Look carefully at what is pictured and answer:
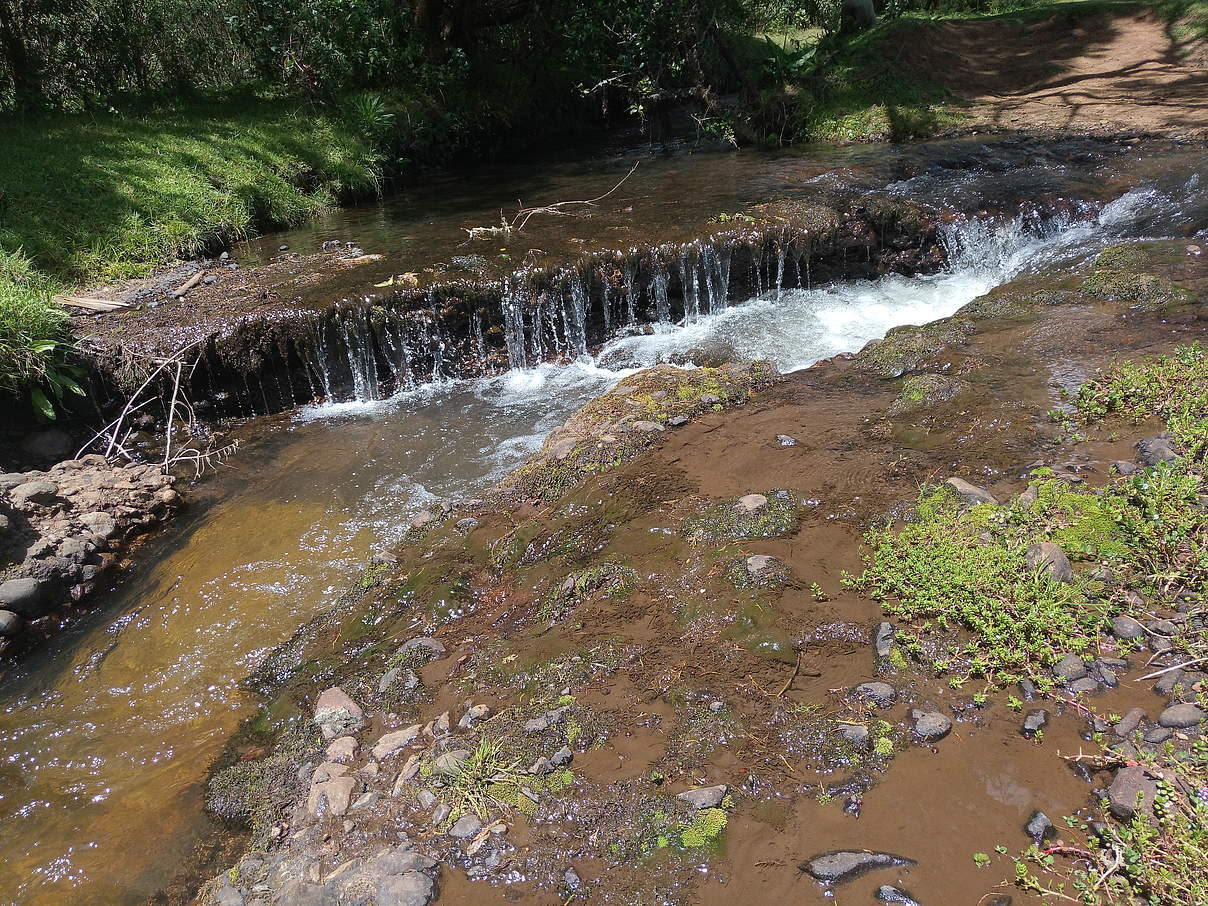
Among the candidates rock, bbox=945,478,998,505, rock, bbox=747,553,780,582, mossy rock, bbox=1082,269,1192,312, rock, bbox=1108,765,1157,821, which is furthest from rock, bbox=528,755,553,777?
mossy rock, bbox=1082,269,1192,312

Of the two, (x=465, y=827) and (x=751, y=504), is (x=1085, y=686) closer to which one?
(x=751, y=504)

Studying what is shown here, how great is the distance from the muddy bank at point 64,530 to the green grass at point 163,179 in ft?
12.9

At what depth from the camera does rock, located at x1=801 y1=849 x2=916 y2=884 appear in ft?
8.56

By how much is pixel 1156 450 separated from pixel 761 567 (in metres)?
2.57

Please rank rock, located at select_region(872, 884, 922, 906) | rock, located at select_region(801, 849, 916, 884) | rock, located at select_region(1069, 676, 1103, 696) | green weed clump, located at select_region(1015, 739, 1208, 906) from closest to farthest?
1. green weed clump, located at select_region(1015, 739, 1208, 906)
2. rock, located at select_region(872, 884, 922, 906)
3. rock, located at select_region(801, 849, 916, 884)
4. rock, located at select_region(1069, 676, 1103, 696)

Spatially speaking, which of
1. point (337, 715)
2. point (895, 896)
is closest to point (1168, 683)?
point (895, 896)

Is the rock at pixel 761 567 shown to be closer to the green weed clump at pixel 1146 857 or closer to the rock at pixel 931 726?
the rock at pixel 931 726

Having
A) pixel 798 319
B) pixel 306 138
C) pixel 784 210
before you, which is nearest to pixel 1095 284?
pixel 798 319

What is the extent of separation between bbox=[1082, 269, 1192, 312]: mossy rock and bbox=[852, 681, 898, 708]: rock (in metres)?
5.64

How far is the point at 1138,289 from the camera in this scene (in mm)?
7078

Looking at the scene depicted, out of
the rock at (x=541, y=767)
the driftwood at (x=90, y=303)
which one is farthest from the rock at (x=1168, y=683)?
the driftwood at (x=90, y=303)

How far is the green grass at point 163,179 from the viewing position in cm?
942

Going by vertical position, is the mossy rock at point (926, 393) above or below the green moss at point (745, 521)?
above

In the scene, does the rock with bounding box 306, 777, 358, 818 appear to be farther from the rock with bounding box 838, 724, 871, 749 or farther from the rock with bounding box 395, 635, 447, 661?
the rock with bounding box 838, 724, 871, 749
